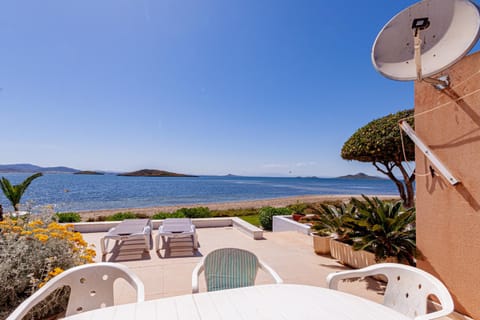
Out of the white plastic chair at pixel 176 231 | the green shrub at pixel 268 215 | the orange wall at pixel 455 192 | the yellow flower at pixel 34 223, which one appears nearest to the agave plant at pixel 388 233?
the orange wall at pixel 455 192

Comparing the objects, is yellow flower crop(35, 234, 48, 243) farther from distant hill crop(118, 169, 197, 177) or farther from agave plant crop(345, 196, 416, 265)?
distant hill crop(118, 169, 197, 177)

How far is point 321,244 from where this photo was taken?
17.5ft

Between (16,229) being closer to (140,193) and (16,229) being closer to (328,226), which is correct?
(328,226)

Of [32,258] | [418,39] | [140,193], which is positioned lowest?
[140,193]

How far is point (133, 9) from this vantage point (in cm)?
594

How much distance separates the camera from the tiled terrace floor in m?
3.60

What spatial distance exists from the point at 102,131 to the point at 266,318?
23463mm

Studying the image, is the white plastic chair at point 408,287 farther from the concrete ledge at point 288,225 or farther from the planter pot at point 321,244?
the concrete ledge at point 288,225

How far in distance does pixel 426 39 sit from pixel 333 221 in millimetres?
3579

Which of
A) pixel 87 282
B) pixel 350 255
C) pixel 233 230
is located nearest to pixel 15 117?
pixel 233 230

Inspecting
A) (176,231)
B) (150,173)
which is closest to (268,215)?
(176,231)

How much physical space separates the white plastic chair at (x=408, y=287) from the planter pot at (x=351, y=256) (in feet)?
6.80

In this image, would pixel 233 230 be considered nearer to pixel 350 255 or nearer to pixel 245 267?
pixel 350 255

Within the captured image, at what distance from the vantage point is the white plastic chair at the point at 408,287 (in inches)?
64.4
